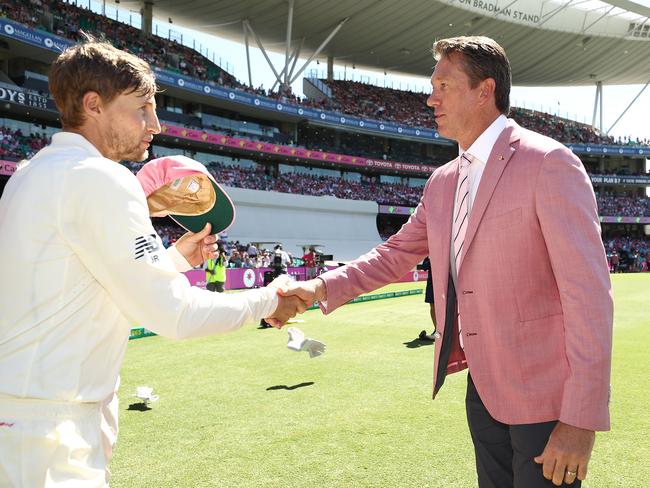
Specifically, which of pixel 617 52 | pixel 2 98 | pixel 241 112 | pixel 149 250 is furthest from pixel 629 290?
pixel 617 52

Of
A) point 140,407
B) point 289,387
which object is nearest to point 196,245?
point 140,407

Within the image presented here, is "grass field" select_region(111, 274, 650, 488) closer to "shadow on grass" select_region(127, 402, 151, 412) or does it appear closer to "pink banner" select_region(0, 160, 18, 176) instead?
"shadow on grass" select_region(127, 402, 151, 412)

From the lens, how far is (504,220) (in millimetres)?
2254

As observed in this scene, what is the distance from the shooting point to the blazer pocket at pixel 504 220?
7.29 ft

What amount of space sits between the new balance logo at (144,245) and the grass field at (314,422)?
260 centimetres

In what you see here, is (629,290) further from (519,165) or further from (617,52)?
(617,52)

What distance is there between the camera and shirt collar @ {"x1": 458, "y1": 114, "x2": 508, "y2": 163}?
251 cm

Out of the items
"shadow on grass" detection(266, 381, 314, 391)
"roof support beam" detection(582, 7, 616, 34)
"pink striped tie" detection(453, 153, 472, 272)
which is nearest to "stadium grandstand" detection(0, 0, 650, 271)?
"roof support beam" detection(582, 7, 616, 34)

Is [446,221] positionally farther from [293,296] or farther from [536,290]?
[293,296]

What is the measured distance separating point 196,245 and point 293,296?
0.59 m

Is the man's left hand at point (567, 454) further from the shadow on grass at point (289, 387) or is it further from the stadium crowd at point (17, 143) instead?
the stadium crowd at point (17, 143)

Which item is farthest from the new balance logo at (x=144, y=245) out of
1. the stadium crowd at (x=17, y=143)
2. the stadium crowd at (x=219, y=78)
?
the stadium crowd at (x=17, y=143)

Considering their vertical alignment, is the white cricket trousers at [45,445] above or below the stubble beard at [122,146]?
below

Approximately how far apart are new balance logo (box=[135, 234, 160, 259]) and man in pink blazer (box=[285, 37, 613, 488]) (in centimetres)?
131
